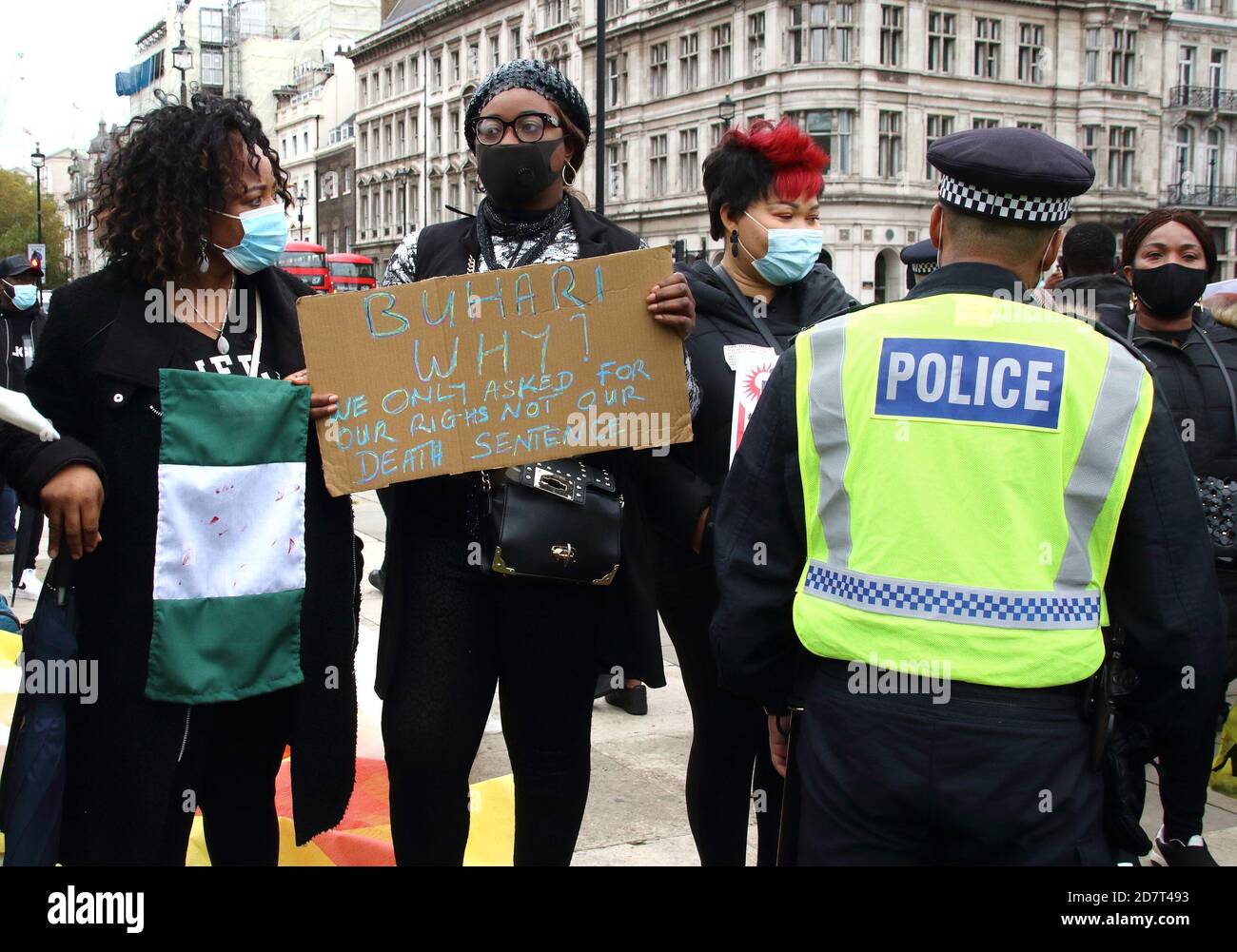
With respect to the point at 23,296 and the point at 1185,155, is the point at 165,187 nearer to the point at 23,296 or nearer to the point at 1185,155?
the point at 23,296

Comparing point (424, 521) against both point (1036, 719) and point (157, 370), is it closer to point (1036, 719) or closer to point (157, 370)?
point (157, 370)

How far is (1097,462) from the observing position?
1878 mm

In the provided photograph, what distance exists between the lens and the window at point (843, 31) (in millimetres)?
37906

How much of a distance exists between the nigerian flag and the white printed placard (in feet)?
3.47

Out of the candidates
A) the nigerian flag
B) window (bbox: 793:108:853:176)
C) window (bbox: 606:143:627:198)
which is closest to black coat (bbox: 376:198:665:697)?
the nigerian flag

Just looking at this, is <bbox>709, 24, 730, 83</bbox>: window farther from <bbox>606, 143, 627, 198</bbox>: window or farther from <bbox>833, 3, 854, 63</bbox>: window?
<bbox>606, 143, 627, 198</bbox>: window

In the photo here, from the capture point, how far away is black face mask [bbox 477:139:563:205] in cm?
274

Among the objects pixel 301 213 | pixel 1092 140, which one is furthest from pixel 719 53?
pixel 301 213

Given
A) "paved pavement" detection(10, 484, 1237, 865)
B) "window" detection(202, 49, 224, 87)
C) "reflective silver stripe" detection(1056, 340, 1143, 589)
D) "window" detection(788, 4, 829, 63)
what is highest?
"window" detection(202, 49, 224, 87)

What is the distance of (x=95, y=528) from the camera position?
2.31 metres

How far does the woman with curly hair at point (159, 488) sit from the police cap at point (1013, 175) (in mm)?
1383

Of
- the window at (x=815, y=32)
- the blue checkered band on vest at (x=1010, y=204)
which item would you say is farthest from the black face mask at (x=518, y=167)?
the window at (x=815, y=32)
